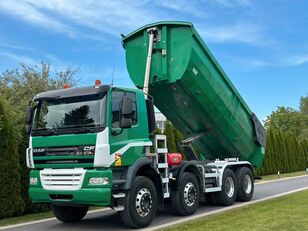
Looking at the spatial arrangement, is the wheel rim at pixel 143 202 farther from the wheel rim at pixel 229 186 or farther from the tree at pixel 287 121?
the tree at pixel 287 121

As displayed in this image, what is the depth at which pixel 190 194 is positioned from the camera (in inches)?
427

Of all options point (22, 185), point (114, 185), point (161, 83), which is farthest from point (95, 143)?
point (22, 185)

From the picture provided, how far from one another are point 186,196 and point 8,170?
4573 mm

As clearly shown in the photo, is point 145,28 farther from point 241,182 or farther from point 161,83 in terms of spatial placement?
point 241,182

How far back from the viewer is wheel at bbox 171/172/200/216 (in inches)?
410

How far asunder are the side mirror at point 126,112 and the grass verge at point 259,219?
2165mm

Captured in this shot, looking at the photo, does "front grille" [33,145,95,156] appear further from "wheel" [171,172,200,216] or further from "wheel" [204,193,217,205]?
"wheel" [204,193,217,205]

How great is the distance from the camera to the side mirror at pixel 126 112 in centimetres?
859

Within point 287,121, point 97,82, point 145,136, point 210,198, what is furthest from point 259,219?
point 287,121

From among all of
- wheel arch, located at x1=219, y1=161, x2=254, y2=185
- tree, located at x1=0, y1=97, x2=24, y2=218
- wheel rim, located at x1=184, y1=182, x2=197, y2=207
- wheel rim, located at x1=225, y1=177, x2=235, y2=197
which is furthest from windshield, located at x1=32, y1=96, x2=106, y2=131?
wheel rim, located at x1=225, y1=177, x2=235, y2=197

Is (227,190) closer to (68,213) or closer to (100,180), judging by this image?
(68,213)

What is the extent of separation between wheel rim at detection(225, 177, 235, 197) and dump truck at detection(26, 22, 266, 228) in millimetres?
29

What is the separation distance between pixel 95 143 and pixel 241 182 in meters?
6.26

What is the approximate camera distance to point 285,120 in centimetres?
7775
